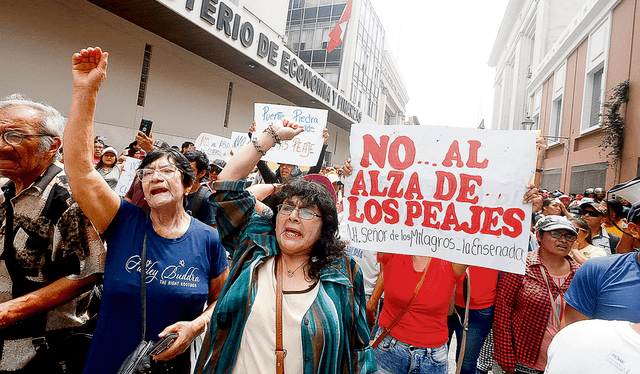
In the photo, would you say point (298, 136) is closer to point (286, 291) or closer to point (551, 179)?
point (286, 291)

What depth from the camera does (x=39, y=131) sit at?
5.77ft

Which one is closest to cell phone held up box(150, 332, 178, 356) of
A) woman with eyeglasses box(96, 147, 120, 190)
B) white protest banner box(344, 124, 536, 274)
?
white protest banner box(344, 124, 536, 274)

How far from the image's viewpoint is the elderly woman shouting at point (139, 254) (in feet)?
5.43

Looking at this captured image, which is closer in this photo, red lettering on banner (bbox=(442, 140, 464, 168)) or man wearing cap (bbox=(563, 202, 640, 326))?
man wearing cap (bbox=(563, 202, 640, 326))

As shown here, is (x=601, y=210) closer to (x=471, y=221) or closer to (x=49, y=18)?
(x=471, y=221)

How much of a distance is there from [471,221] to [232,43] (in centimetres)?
1114

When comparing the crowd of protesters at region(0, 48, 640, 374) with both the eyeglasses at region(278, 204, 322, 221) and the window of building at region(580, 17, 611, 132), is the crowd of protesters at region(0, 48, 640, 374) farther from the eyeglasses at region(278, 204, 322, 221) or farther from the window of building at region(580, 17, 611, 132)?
the window of building at region(580, 17, 611, 132)

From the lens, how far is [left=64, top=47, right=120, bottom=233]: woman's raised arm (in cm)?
163

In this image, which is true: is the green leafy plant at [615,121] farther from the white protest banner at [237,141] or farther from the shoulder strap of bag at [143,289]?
the shoulder strap of bag at [143,289]

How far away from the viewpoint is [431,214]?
8.52ft

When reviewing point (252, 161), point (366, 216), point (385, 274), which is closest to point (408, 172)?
point (366, 216)

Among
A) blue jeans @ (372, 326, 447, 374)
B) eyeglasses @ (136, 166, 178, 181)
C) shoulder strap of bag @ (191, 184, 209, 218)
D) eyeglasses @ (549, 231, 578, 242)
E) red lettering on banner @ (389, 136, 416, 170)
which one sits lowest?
blue jeans @ (372, 326, 447, 374)

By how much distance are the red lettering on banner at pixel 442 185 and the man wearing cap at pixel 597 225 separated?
Result: 312cm

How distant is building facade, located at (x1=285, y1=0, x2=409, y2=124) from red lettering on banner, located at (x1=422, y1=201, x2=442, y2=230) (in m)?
27.6
